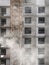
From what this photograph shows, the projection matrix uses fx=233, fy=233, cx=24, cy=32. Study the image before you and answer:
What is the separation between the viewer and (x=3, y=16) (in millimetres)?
4090

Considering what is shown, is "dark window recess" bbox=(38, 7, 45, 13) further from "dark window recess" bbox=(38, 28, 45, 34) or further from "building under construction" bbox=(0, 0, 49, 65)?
"dark window recess" bbox=(38, 28, 45, 34)

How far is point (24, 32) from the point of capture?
13.6ft

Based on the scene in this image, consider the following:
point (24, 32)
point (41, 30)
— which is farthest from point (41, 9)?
point (24, 32)

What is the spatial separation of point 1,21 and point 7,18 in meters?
0.13

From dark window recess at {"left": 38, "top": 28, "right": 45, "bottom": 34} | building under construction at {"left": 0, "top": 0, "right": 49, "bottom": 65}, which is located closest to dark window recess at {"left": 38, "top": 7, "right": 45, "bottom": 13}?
building under construction at {"left": 0, "top": 0, "right": 49, "bottom": 65}

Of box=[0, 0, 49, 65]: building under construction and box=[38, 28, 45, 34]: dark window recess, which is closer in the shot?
box=[0, 0, 49, 65]: building under construction

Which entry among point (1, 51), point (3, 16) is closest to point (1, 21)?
point (3, 16)

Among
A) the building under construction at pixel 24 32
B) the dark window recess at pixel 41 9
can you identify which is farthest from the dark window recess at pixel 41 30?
the dark window recess at pixel 41 9

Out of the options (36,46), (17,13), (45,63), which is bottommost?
(45,63)

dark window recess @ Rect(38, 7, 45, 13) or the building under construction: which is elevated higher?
dark window recess @ Rect(38, 7, 45, 13)

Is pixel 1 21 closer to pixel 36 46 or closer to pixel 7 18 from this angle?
pixel 7 18

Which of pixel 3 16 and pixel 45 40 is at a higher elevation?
pixel 3 16

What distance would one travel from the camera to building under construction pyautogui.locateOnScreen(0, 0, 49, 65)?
4059 mm

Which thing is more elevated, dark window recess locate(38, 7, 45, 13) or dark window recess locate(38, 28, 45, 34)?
dark window recess locate(38, 7, 45, 13)
